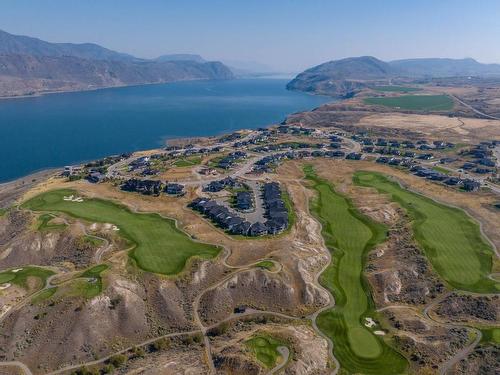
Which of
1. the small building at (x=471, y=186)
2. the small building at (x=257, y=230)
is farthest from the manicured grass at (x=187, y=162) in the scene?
the small building at (x=471, y=186)

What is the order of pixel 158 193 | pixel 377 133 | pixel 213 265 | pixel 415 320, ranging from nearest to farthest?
1. pixel 415 320
2. pixel 213 265
3. pixel 158 193
4. pixel 377 133

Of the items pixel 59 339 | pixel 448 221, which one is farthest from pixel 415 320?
pixel 59 339

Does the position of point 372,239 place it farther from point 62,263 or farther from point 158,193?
point 62,263

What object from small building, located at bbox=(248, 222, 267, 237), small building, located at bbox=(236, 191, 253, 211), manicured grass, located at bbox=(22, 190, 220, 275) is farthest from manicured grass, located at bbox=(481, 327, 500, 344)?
small building, located at bbox=(236, 191, 253, 211)

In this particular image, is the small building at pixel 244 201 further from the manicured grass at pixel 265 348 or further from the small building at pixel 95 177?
the manicured grass at pixel 265 348

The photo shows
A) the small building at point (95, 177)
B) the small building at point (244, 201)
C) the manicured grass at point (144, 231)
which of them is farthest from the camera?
the small building at point (95, 177)

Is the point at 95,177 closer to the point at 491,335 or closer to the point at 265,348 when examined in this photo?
the point at 265,348

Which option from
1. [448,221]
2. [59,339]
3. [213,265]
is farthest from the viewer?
[448,221]
